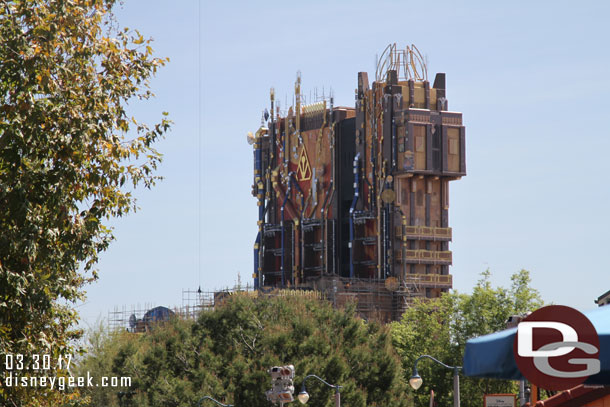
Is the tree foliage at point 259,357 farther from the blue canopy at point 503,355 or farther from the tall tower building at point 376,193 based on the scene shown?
the blue canopy at point 503,355

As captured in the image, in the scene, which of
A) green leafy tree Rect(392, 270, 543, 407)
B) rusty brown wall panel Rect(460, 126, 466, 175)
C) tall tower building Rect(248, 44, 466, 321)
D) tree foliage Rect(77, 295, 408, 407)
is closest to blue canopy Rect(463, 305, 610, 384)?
tree foliage Rect(77, 295, 408, 407)

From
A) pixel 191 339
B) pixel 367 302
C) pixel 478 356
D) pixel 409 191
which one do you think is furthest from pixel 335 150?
pixel 478 356

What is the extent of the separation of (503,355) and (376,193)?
101 metres

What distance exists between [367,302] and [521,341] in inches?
3775

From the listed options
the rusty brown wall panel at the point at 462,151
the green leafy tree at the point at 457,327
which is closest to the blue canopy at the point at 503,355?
the green leafy tree at the point at 457,327

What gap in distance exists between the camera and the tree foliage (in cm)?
6438

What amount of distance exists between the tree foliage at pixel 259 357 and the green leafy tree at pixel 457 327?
7.98 m

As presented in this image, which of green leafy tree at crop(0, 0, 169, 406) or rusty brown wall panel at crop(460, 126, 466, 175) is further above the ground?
rusty brown wall panel at crop(460, 126, 466, 175)

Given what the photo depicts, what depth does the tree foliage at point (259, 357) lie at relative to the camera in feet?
211

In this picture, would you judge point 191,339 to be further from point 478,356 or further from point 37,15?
point 478,356

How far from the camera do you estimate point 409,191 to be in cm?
11644

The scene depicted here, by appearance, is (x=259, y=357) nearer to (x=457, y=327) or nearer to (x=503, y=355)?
(x=457, y=327)

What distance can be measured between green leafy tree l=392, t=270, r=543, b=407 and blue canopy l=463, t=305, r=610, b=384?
209 feet

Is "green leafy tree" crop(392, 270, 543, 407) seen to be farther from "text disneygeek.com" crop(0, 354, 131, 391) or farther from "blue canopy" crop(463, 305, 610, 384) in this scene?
"blue canopy" crop(463, 305, 610, 384)
